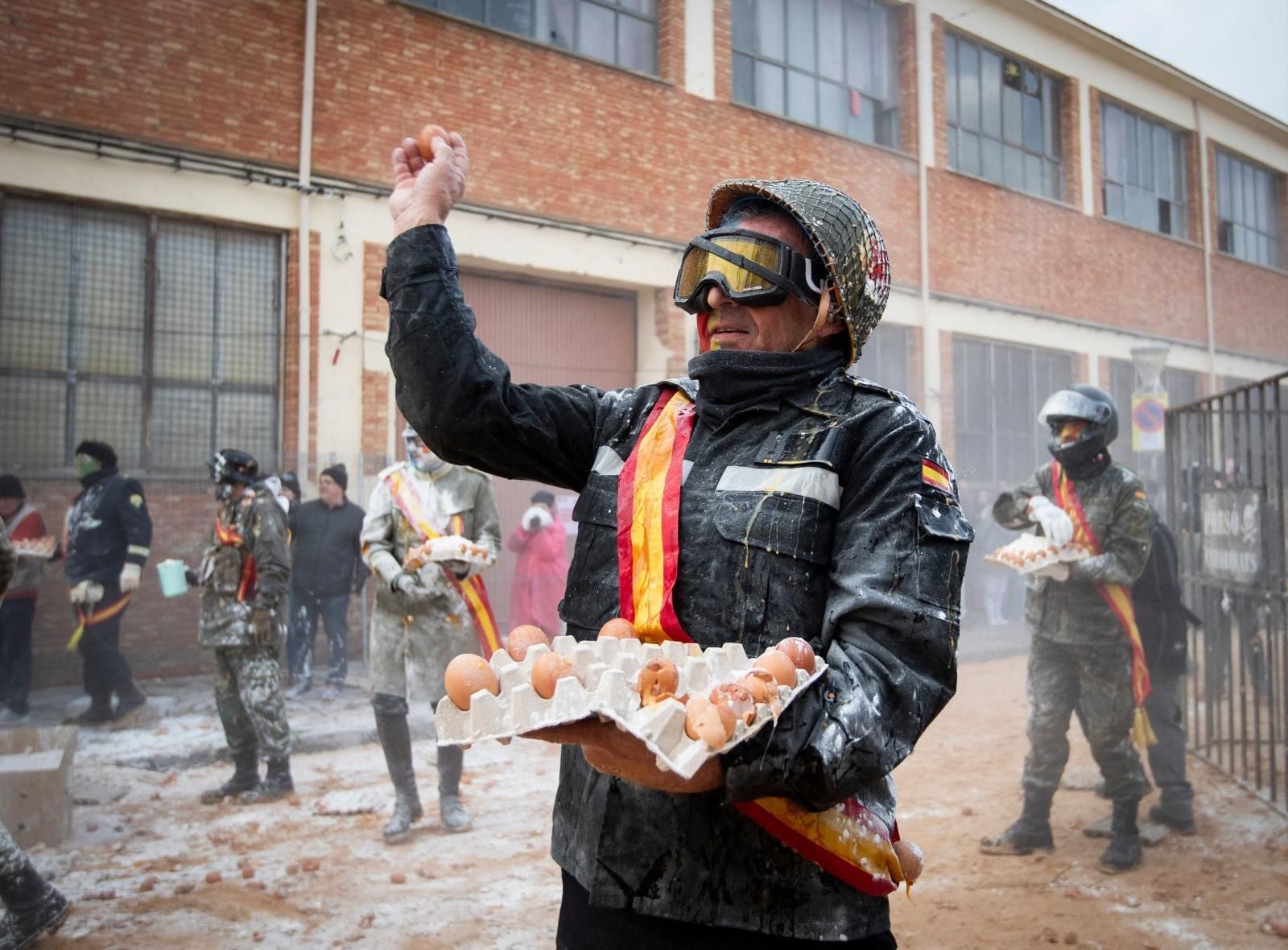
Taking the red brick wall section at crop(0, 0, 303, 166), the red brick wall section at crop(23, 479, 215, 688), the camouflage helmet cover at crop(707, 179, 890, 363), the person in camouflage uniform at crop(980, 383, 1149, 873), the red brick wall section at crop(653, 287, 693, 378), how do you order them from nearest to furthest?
the camouflage helmet cover at crop(707, 179, 890, 363), the person in camouflage uniform at crop(980, 383, 1149, 873), the red brick wall section at crop(23, 479, 215, 688), the red brick wall section at crop(0, 0, 303, 166), the red brick wall section at crop(653, 287, 693, 378)

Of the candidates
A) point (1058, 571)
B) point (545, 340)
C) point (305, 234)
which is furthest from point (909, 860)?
point (545, 340)

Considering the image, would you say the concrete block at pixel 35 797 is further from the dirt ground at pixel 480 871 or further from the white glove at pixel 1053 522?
the white glove at pixel 1053 522

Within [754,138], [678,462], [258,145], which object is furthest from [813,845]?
[754,138]

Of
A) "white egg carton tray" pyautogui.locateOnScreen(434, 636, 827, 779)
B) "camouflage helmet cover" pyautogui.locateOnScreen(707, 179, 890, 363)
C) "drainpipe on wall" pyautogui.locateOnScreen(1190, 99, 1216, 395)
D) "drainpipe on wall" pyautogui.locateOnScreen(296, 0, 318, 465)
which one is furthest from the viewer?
"drainpipe on wall" pyautogui.locateOnScreen(1190, 99, 1216, 395)

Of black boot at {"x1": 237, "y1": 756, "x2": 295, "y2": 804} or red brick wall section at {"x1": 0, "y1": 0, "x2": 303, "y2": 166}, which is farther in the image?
red brick wall section at {"x1": 0, "y1": 0, "x2": 303, "y2": 166}

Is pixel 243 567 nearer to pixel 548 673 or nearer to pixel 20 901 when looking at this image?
pixel 20 901

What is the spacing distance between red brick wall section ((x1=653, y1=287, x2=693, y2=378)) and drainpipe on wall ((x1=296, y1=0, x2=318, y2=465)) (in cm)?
437

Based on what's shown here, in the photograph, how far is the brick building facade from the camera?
366 inches

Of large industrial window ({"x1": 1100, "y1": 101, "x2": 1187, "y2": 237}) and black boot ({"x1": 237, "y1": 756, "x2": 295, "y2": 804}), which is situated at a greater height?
large industrial window ({"x1": 1100, "y1": 101, "x2": 1187, "y2": 237})

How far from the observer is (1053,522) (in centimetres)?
549

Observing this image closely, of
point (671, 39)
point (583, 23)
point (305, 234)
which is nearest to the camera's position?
point (305, 234)

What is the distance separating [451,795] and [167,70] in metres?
7.58

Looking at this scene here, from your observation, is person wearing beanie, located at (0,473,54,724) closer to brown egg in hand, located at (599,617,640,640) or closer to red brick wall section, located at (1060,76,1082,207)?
brown egg in hand, located at (599,617,640,640)

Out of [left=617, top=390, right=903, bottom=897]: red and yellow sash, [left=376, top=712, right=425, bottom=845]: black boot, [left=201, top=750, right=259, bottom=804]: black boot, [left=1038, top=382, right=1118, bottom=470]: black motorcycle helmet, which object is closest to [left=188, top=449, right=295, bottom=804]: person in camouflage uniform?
[left=201, top=750, right=259, bottom=804]: black boot
